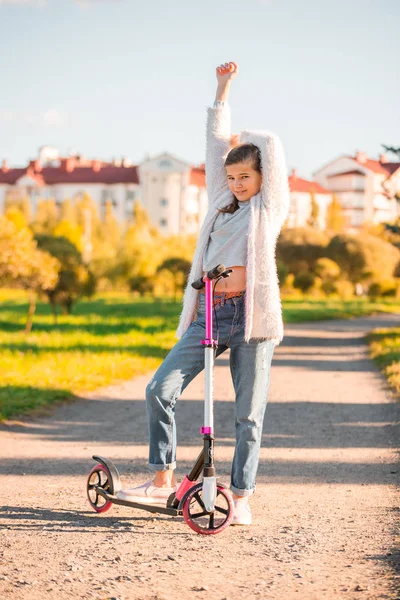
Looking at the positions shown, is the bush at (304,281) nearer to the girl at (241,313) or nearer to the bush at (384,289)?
the bush at (384,289)

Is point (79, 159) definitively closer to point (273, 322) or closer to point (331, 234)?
point (331, 234)

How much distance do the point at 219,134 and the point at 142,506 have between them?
2.15 meters

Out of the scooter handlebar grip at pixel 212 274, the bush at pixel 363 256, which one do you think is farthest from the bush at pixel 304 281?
the scooter handlebar grip at pixel 212 274

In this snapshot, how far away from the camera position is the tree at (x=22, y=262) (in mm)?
30078

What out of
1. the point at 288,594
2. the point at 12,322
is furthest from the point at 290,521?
the point at 12,322

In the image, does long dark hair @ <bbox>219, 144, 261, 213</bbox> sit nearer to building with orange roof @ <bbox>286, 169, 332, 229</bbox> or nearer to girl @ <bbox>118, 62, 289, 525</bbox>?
girl @ <bbox>118, 62, 289, 525</bbox>

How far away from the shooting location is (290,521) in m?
5.86

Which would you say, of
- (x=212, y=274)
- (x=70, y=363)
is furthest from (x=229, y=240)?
(x=70, y=363)

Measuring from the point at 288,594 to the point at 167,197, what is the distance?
134m

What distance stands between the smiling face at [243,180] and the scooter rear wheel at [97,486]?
5.82 feet

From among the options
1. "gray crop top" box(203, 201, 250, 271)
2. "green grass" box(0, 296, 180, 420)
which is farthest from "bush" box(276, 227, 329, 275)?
"gray crop top" box(203, 201, 250, 271)

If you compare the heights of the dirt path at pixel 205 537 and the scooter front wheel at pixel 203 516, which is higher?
the scooter front wheel at pixel 203 516

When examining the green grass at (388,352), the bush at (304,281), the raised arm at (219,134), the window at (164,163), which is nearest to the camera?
the raised arm at (219,134)

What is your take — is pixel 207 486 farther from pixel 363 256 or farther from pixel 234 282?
pixel 363 256
